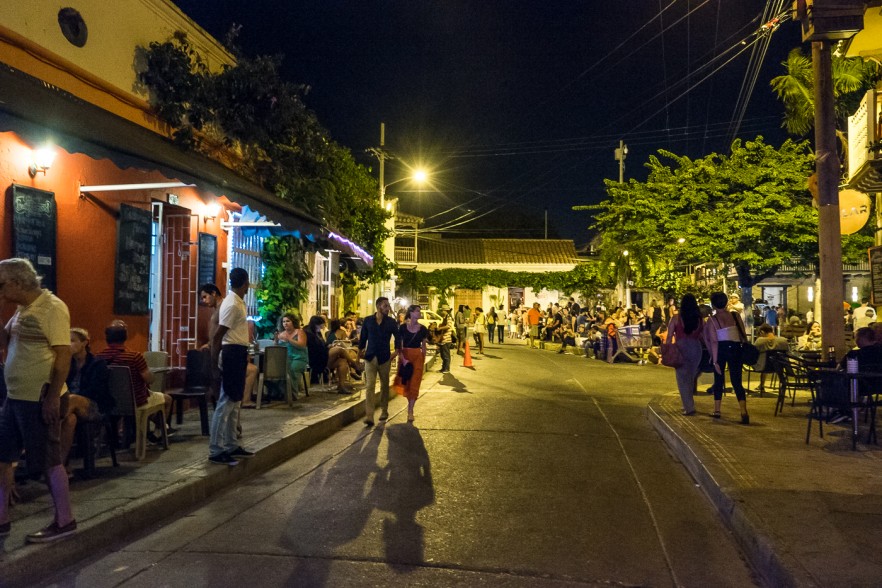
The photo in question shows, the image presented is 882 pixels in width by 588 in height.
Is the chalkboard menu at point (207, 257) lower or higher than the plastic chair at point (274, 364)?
higher

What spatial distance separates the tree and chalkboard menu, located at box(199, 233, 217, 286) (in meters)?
13.8

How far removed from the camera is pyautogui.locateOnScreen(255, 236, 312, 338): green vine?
47.3 feet

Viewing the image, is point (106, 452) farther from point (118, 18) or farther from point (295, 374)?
point (118, 18)

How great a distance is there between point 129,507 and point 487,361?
16507 mm

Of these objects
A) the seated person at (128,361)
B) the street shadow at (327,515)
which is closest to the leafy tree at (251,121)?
the seated person at (128,361)

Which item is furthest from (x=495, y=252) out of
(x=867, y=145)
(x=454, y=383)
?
(x=867, y=145)

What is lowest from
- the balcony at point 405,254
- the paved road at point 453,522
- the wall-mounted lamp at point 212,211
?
the paved road at point 453,522

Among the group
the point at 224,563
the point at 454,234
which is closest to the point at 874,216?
the point at 224,563

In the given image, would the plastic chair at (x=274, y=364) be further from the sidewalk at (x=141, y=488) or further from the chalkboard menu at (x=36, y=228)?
the chalkboard menu at (x=36, y=228)

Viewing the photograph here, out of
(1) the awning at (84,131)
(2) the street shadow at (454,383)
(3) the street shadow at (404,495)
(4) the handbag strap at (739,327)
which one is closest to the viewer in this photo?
(3) the street shadow at (404,495)

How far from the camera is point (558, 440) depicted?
9.42m

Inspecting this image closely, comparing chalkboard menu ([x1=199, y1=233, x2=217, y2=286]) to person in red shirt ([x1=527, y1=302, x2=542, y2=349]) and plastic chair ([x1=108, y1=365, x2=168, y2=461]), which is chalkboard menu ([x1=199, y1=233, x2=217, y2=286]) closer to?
plastic chair ([x1=108, y1=365, x2=168, y2=461])

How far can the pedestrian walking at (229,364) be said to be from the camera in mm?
7141

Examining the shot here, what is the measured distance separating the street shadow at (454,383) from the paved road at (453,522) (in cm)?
444
